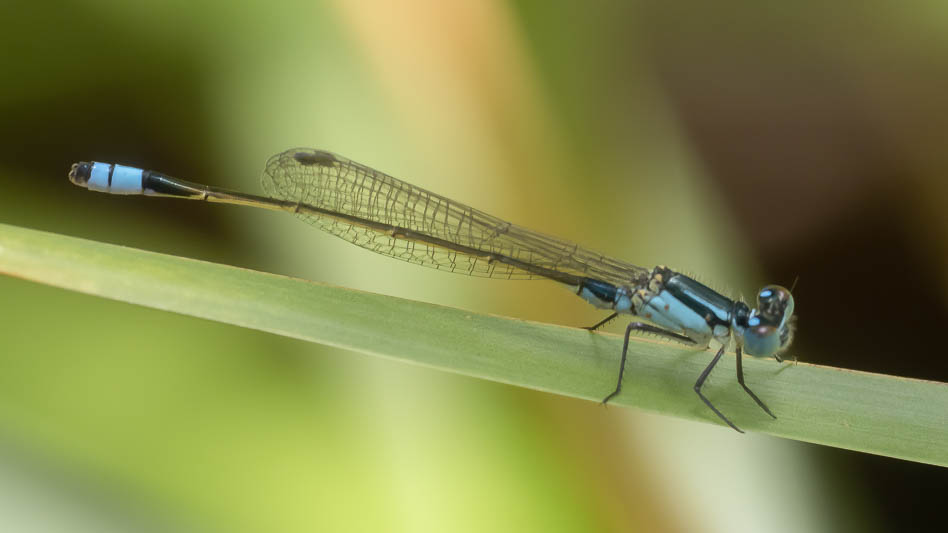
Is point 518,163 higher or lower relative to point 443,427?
higher

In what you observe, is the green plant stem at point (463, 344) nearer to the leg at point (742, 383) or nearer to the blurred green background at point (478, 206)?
the leg at point (742, 383)

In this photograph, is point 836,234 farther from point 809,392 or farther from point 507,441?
point 507,441

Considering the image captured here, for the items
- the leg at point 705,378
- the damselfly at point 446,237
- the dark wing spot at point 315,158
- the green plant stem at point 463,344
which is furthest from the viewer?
the dark wing spot at point 315,158

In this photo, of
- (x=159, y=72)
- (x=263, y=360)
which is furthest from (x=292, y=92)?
(x=263, y=360)

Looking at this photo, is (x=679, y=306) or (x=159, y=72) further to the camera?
(x=159, y=72)

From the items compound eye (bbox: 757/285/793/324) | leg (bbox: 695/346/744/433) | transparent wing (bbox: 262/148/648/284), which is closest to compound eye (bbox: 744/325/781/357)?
compound eye (bbox: 757/285/793/324)

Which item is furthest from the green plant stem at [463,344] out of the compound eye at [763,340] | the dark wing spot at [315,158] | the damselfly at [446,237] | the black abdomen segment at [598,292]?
the dark wing spot at [315,158]

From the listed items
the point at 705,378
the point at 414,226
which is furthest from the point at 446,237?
the point at 705,378
